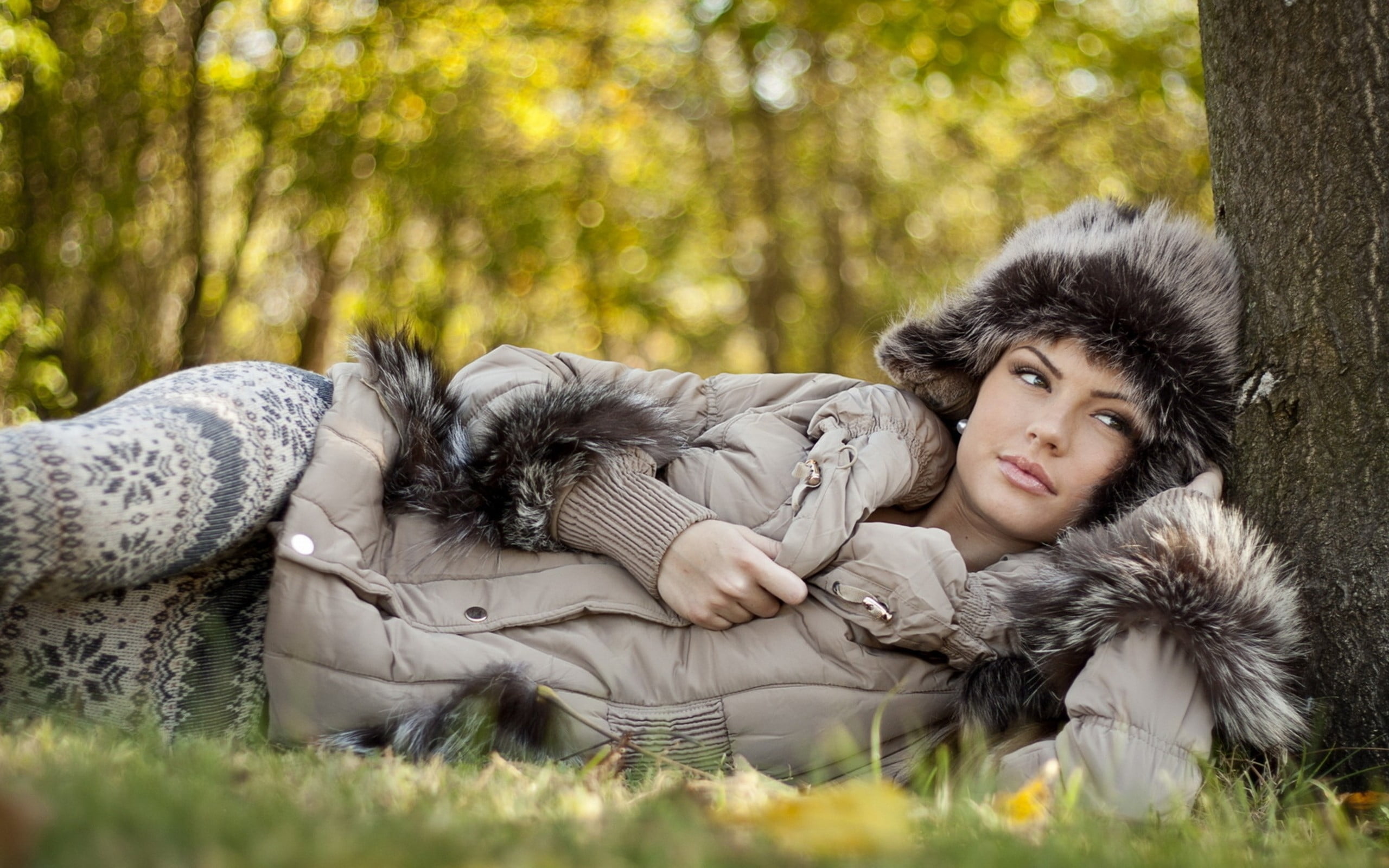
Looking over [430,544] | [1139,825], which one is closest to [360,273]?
[430,544]

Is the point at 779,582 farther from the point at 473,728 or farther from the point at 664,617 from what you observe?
the point at 473,728

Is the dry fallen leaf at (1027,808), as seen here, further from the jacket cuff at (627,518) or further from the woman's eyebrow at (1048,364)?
the woman's eyebrow at (1048,364)

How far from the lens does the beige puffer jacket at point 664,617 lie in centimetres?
230

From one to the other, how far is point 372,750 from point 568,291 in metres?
9.20

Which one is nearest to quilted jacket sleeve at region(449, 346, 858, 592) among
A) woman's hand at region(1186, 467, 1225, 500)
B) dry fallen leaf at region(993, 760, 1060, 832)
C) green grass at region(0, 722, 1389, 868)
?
green grass at region(0, 722, 1389, 868)

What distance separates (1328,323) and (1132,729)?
99cm

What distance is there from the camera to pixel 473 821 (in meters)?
1.37

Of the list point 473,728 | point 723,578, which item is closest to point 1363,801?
point 723,578

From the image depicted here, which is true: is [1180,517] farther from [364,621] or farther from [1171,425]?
[364,621]

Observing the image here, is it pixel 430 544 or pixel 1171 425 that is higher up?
pixel 1171 425

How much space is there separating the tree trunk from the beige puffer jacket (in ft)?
0.87

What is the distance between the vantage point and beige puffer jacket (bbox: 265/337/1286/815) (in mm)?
2303

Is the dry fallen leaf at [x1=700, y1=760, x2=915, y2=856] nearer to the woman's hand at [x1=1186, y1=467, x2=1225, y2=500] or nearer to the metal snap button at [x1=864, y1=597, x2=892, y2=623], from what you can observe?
the metal snap button at [x1=864, y1=597, x2=892, y2=623]

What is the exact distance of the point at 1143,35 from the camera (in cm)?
745
